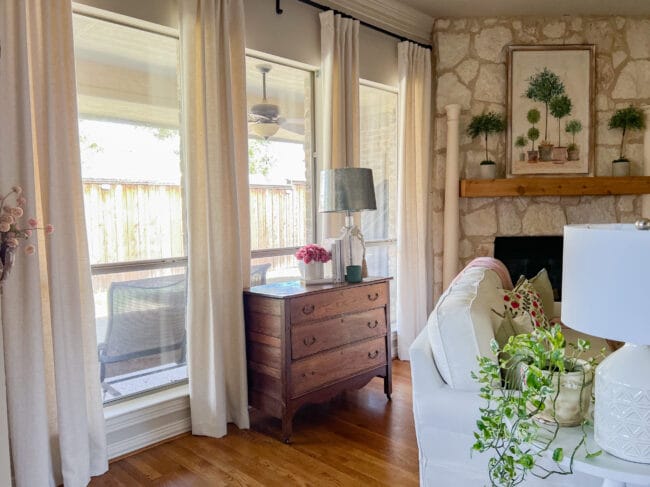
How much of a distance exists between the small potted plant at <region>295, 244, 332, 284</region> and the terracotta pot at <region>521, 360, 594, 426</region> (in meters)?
1.79

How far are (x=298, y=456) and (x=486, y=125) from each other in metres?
3.20

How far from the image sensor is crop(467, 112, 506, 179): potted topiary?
447 centimetres

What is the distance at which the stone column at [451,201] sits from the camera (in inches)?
177

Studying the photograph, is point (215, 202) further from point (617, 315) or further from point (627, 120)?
point (627, 120)

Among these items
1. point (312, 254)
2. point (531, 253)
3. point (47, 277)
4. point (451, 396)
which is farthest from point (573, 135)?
point (47, 277)

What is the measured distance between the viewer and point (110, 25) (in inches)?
106

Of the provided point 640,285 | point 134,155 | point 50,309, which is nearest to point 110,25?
point 134,155

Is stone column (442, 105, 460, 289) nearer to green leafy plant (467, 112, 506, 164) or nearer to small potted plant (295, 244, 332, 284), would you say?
green leafy plant (467, 112, 506, 164)

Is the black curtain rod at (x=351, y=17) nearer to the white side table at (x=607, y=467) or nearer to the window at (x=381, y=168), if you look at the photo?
the window at (x=381, y=168)

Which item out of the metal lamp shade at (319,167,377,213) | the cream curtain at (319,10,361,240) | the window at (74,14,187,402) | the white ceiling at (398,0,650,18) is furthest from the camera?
the white ceiling at (398,0,650,18)

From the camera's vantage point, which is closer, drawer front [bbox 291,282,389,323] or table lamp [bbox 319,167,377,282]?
drawer front [bbox 291,282,389,323]

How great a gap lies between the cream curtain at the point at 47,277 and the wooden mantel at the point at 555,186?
3264 millimetres

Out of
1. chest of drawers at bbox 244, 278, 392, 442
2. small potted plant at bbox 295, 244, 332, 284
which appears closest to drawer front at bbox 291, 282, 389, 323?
chest of drawers at bbox 244, 278, 392, 442

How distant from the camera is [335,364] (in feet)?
10.0
